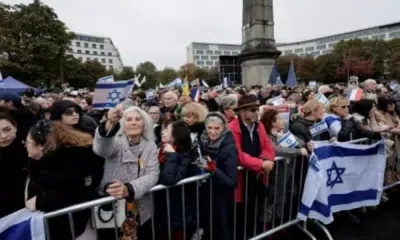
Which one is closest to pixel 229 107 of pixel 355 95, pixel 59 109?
pixel 59 109

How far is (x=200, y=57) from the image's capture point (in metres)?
152

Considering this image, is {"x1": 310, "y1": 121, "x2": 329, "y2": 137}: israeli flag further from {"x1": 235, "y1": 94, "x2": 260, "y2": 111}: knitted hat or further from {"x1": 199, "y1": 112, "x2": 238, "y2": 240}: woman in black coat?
{"x1": 199, "y1": 112, "x2": 238, "y2": 240}: woman in black coat

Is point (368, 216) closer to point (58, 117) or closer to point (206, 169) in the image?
point (206, 169)

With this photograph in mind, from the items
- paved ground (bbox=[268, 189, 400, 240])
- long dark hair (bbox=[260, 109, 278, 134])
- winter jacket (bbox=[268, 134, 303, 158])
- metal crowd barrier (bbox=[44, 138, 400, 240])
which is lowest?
paved ground (bbox=[268, 189, 400, 240])

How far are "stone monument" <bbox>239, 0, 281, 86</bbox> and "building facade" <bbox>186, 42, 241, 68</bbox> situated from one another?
13783cm

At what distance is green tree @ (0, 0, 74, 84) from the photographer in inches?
1273

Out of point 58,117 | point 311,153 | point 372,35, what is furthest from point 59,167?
point 372,35

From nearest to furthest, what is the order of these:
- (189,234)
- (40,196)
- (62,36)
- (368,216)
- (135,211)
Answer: (40,196), (135,211), (189,234), (368,216), (62,36)

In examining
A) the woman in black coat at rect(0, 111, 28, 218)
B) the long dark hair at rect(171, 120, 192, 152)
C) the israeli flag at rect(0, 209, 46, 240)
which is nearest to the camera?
the israeli flag at rect(0, 209, 46, 240)

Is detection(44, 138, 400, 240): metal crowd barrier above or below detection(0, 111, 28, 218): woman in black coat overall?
below

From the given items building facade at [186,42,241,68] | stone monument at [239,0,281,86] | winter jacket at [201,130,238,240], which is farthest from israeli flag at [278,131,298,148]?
building facade at [186,42,241,68]

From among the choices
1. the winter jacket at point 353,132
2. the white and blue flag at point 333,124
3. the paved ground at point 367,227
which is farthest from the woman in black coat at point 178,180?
the winter jacket at point 353,132

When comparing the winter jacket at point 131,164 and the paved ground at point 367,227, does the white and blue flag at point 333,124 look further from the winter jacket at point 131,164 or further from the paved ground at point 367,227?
the winter jacket at point 131,164

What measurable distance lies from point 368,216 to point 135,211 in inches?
137
